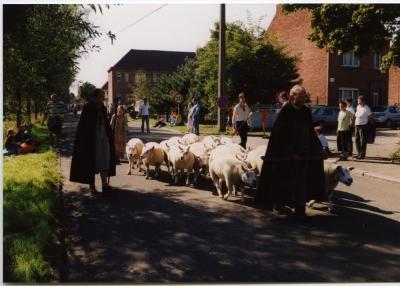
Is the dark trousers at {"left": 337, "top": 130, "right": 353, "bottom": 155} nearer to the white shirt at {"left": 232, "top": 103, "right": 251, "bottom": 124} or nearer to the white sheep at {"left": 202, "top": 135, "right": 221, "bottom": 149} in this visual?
the white shirt at {"left": 232, "top": 103, "right": 251, "bottom": 124}

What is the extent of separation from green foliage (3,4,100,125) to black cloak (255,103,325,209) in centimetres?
456

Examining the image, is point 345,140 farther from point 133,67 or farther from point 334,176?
point 133,67

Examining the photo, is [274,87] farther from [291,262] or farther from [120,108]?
[291,262]

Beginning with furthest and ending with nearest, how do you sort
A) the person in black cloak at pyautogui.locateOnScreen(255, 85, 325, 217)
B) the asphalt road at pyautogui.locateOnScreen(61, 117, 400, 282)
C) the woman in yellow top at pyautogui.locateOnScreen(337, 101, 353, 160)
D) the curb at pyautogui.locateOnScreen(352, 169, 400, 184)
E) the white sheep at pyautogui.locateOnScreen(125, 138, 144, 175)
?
the woman in yellow top at pyautogui.locateOnScreen(337, 101, 353, 160), the white sheep at pyautogui.locateOnScreen(125, 138, 144, 175), the curb at pyautogui.locateOnScreen(352, 169, 400, 184), the person in black cloak at pyautogui.locateOnScreen(255, 85, 325, 217), the asphalt road at pyautogui.locateOnScreen(61, 117, 400, 282)

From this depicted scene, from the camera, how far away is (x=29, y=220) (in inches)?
285

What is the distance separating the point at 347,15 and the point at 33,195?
1098 centimetres

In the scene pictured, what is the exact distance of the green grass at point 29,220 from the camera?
554cm

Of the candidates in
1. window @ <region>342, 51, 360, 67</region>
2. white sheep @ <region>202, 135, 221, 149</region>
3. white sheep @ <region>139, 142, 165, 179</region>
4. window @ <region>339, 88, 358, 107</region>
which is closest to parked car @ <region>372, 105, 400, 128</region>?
window @ <region>339, 88, 358, 107</region>

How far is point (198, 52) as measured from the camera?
105 ft

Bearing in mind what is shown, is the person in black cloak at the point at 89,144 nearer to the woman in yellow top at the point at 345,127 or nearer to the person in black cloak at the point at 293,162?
the person in black cloak at the point at 293,162

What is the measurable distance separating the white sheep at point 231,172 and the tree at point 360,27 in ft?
22.8

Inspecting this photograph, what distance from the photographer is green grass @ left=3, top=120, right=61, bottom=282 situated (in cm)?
554

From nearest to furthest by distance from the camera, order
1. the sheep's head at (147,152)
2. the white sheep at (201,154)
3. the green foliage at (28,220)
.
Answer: the green foliage at (28,220) < the white sheep at (201,154) < the sheep's head at (147,152)

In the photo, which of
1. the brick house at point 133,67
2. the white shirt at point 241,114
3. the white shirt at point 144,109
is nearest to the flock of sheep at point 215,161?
the white shirt at point 241,114
